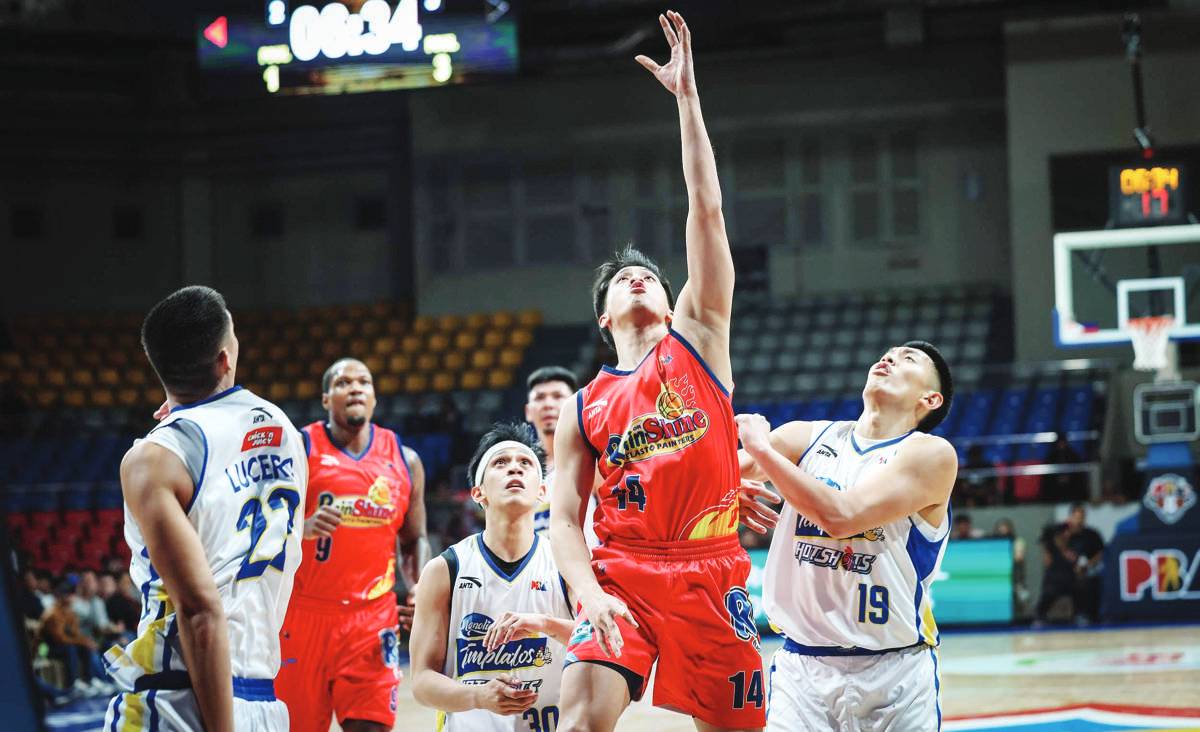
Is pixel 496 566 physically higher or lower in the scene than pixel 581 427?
lower

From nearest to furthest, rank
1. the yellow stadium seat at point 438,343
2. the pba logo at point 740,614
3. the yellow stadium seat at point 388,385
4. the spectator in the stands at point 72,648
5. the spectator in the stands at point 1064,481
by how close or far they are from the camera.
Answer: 1. the pba logo at point 740,614
2. the spectator in the stands at point 72,648
3. the spectator in the stands at point 1064,481
4. the yellow stadium seat at point 388,385
5. the yellow stadium seat at point 438,343

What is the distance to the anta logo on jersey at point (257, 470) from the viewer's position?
3.31 metres

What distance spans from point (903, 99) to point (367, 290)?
32.6 feet

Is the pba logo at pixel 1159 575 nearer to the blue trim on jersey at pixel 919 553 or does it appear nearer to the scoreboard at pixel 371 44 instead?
the scoreboard at pixel 371 44

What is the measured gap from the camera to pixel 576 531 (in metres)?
4.17

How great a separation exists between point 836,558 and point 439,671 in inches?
56.6

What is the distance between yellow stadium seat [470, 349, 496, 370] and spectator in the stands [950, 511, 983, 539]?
9.18 m

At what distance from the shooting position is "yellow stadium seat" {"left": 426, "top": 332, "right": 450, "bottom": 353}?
22.4 m

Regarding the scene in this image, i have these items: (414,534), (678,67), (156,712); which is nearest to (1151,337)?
(414,534)

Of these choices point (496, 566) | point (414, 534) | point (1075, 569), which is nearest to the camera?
point (496, 566)

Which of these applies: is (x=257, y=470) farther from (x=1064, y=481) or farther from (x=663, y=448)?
(x=1064, y=481)

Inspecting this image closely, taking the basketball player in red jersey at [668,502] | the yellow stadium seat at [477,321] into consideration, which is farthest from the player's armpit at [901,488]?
the yellow stadium seat at [477,321]

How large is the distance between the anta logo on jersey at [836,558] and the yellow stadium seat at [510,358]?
17135 millimetres

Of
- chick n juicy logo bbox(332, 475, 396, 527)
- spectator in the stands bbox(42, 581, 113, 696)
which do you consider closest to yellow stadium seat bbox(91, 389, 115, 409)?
spectator in the stands bbox(42, 581, 113, 696)
